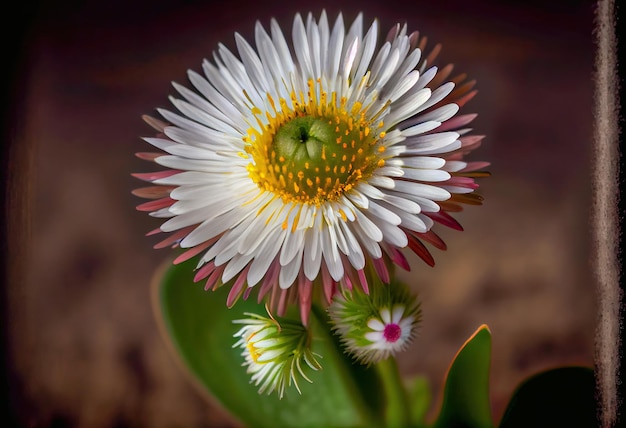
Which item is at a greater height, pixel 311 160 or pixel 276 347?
pixel 311 160

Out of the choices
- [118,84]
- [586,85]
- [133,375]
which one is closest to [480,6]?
[586,85]

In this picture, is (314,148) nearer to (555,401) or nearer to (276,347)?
(276,347)

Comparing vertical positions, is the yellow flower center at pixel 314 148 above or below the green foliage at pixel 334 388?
above

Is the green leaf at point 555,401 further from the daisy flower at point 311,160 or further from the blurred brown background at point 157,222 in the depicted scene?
the daisy flower at point 311,160

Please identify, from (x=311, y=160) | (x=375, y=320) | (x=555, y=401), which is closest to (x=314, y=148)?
(x=311, y=160)

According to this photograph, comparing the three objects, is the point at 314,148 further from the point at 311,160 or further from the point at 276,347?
the point at 276,347

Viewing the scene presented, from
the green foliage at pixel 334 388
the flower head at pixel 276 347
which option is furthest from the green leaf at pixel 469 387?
the flower head at pixel 276 347
